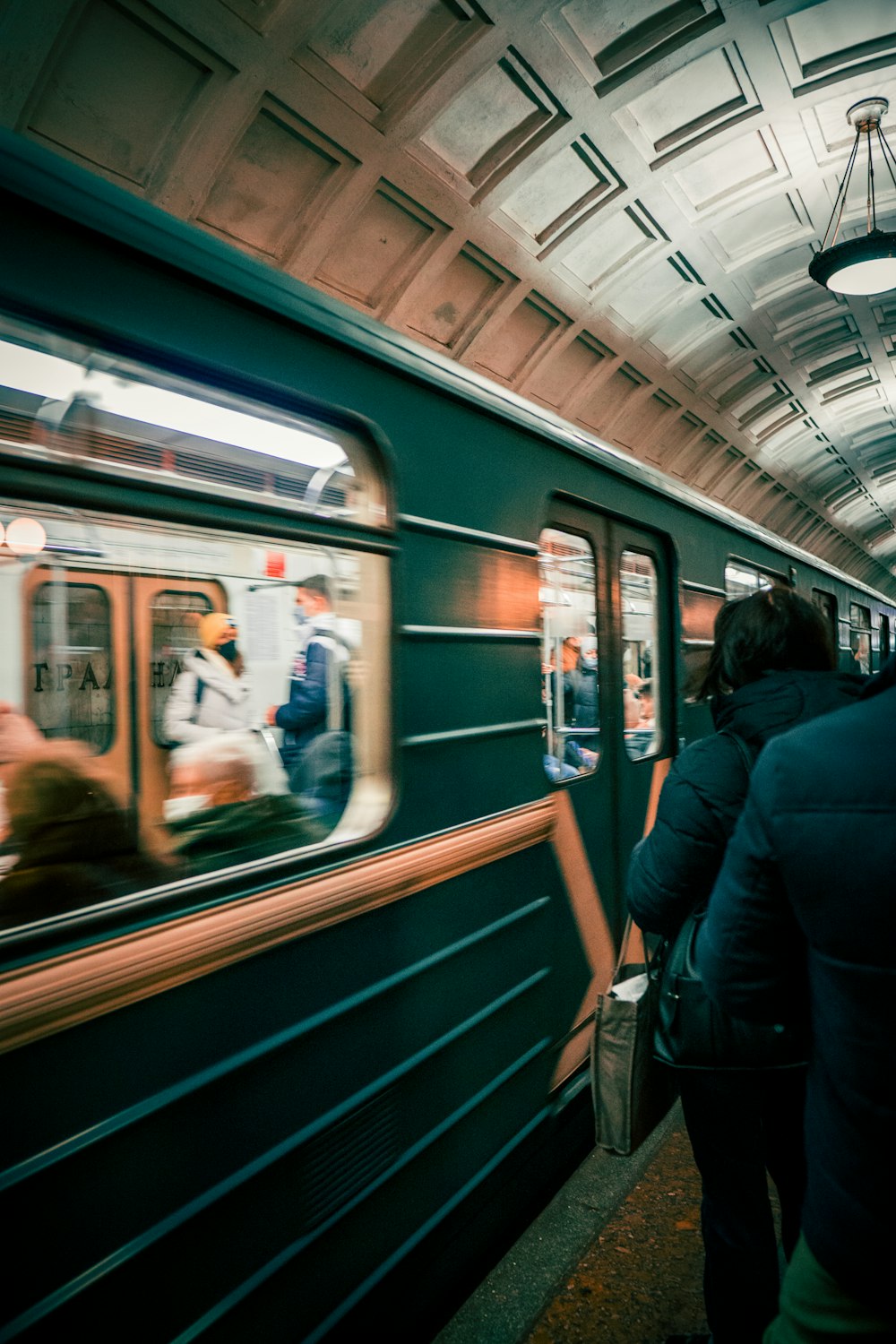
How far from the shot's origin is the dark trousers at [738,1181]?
1.93 meters

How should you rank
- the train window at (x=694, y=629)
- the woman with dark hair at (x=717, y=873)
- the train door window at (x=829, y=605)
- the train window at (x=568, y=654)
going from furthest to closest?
the train door window at (x=829, y=605)
the train window at (x=694, y=629)
the train window at (x=568, y=654)
the woman with dark hair at (x=717, y=873)

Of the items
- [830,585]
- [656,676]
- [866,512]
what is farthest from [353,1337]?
[866,512]

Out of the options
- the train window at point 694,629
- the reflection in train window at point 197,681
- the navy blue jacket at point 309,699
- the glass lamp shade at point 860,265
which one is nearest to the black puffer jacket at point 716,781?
the reflection in train window at point 197,681

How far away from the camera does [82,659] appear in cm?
163

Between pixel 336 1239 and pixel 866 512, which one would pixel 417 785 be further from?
pixel 866 512

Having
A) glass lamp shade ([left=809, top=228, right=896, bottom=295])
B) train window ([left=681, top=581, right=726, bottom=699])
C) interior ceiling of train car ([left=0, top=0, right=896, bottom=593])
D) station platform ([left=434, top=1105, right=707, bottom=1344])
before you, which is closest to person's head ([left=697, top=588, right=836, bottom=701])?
station platform ([left=434, top=1105, right=707, bottom=1344])

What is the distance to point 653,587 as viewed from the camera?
12.5 feet

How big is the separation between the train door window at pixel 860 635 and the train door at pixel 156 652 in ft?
24.6

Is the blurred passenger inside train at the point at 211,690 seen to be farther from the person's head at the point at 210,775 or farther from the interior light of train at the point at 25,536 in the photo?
the interior light of train at the point at 25,536

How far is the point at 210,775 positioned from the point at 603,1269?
1.91m

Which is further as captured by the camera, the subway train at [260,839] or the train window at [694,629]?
the train window at [694,629]

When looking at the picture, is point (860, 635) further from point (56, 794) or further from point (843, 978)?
point (56, 794)

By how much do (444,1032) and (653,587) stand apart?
7.20ft

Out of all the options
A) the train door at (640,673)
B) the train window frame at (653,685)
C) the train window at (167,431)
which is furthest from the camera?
the train window frame at (653,685)
